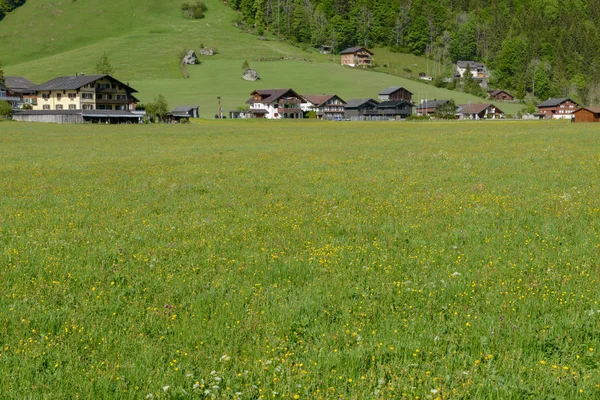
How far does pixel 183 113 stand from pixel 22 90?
2249 inches

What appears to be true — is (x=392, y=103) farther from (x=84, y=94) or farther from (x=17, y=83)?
(x=17, y=83)

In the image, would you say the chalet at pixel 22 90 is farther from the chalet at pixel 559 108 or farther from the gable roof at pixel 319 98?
the chalet at pixel 559 108

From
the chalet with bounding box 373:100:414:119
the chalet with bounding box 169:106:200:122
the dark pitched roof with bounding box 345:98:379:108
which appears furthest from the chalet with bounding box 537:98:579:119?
the chalet with bounding box 169:106:200:122

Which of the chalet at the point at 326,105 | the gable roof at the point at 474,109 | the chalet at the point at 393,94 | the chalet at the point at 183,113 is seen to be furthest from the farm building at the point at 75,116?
the gable roof at the point at 474,109

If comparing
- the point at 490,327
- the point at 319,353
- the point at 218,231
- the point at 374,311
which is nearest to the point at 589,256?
the point at 490,327

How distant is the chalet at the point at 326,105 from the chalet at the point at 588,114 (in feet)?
280

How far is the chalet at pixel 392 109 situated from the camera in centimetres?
18400

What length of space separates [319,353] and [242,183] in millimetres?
16776

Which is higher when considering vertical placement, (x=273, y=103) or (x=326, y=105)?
(x=273, y=103)

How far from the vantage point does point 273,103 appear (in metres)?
180

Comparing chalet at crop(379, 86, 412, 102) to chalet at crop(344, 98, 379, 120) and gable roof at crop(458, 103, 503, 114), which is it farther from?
gable roof at crop(458, 103, 503, 114)

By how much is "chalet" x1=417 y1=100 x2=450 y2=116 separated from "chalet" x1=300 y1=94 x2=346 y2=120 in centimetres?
2917

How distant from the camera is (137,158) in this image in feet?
123

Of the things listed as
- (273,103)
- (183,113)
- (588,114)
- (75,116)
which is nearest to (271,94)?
(273,103)
